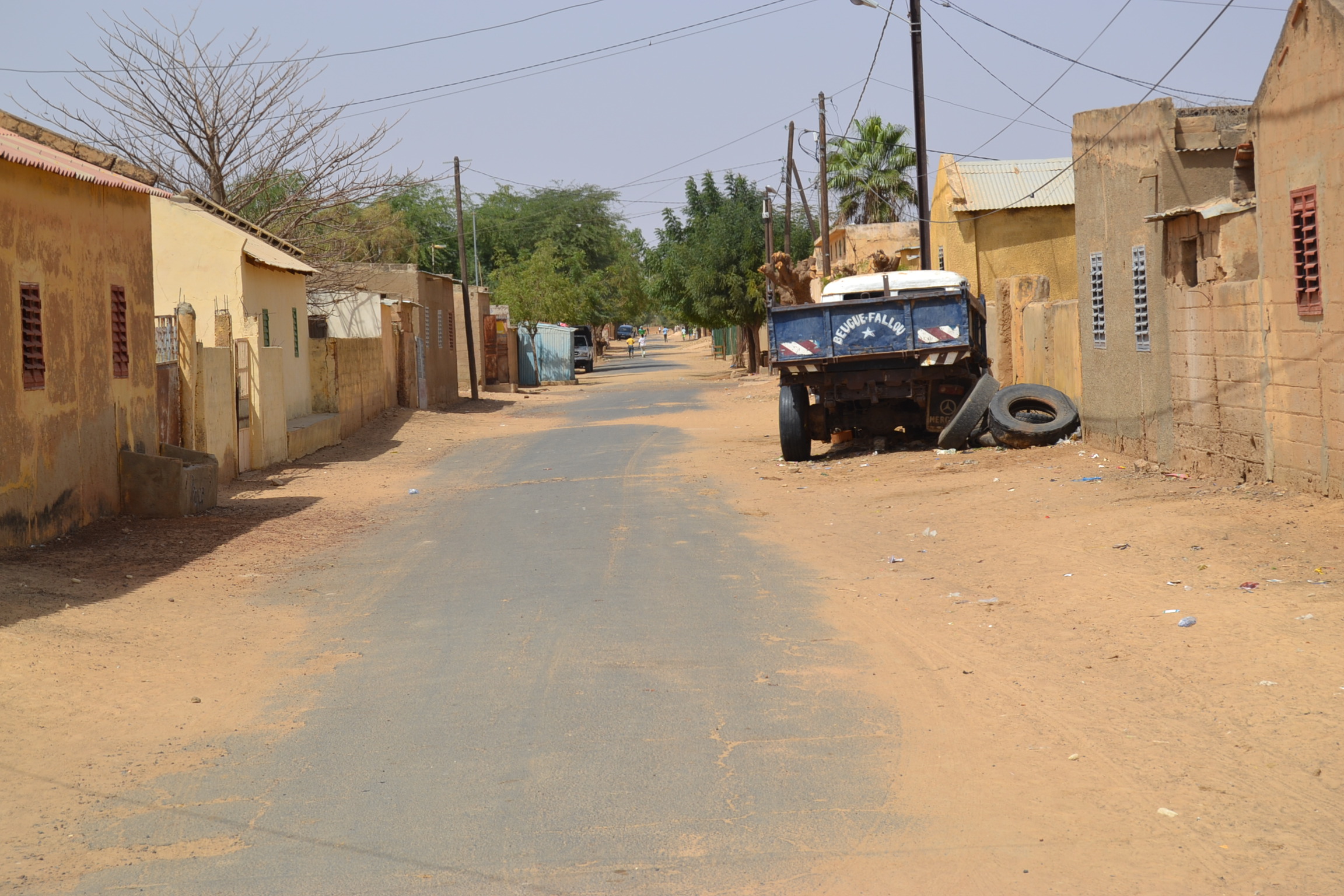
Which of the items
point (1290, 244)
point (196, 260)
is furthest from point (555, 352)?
point (1290, 244)

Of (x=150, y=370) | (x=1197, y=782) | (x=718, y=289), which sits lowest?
(x=1197, y=782)

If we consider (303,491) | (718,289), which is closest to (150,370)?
(303,491)

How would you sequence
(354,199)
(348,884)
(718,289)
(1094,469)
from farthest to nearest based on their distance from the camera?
(718,289) → (354,199) → (1094,469) → (348,884)

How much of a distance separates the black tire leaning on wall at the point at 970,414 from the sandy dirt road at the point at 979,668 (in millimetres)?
2722

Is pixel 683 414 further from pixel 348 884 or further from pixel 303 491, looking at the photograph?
pixel 348 884

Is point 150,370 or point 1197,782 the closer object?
point 1197,782

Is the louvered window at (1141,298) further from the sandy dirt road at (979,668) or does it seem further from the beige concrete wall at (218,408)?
the beige concrete wall at (218,408)

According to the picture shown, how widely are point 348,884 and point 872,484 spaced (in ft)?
38.0

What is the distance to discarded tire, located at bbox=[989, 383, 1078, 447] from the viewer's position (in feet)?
54.4

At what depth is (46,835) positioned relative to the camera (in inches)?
191

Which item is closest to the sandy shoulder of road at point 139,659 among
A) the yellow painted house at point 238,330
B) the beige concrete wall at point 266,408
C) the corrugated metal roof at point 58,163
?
the yellow painted house at point 238,330

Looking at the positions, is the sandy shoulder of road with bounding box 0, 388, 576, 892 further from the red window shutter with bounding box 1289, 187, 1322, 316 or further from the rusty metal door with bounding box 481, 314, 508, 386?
the rusty metal door with bounding box 481, 314, 508, 386

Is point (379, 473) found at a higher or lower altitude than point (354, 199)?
lower

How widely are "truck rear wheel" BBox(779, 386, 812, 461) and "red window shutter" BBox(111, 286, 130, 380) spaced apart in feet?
27.6
